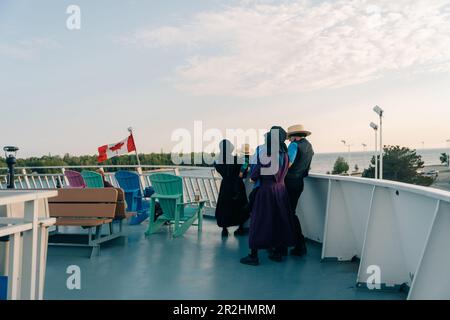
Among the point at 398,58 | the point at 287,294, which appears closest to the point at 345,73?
the point at 398,58

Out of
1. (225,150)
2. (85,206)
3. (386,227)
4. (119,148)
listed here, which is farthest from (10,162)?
(119,148)

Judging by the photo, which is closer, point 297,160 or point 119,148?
point 297,160

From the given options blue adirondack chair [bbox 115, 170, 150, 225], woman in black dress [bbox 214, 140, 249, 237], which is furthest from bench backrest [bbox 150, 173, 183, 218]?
blue adirondack chair [bbox 115, 170, 150, 225]

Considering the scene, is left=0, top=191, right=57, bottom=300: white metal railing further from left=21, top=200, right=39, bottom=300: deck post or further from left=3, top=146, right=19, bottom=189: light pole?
left=3, top=146, right=19, bottom=189: light pole

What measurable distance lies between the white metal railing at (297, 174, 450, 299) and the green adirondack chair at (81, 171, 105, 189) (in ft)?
11.0

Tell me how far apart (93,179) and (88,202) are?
1.76 metres

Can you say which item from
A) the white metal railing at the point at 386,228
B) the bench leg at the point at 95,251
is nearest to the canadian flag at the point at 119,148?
the bench leg at the point at 95,251

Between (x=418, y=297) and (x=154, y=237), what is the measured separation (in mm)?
4223

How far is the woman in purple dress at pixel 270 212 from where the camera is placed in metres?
4.30

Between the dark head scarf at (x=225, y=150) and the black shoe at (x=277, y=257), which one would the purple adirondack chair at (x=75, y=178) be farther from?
the black shoe at (x=277, y=257)

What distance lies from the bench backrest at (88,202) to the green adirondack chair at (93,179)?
156cm

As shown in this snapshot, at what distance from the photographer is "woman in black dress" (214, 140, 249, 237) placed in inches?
222

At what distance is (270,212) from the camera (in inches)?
170

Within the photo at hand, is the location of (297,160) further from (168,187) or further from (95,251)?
(95,251)
